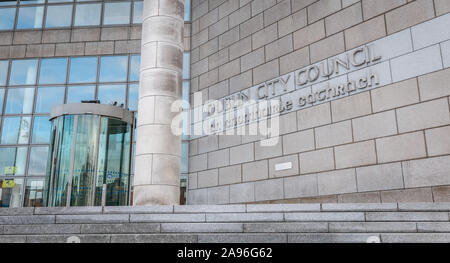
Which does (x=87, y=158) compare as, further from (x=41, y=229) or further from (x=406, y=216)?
(x=406, y=216)

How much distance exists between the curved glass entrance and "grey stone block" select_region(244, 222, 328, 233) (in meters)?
7.50

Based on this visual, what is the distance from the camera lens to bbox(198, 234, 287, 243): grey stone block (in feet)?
20.2

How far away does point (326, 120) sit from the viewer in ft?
37.4

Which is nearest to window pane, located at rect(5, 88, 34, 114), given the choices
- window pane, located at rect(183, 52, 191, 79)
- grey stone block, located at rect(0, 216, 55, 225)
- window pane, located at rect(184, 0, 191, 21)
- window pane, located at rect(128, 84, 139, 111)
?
window pane, located at rect(128, 84, 139, 111)

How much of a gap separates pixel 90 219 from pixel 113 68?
39.6 ft

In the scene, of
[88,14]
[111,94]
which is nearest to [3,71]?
[88,14]

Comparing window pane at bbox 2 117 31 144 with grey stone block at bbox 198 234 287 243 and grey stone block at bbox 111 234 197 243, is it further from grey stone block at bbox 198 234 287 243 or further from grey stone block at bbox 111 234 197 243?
grey stone block at bbox 198 234 287 243

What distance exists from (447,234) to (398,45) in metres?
5.88

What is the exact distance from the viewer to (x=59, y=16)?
19484 millimetres

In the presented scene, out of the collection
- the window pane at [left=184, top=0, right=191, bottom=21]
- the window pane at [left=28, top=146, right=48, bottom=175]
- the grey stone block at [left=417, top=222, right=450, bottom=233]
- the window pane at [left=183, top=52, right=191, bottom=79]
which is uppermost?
the window pane at [left=184, top=0, right=191, bottom=21]

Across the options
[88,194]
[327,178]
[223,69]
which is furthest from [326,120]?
[88,194]

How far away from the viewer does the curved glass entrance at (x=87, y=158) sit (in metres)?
13.1

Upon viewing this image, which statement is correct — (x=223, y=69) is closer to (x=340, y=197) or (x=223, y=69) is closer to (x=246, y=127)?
(x=246, y=127)

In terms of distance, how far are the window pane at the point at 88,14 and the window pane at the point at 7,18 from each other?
3140 mm
